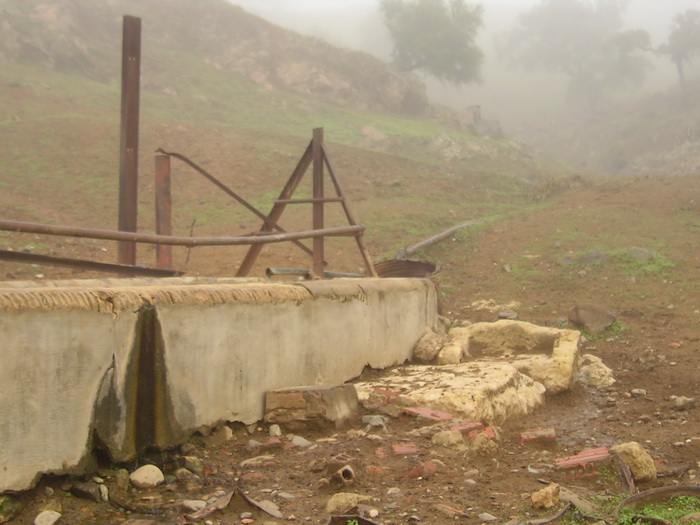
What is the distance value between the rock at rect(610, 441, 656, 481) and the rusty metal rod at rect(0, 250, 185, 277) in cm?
291

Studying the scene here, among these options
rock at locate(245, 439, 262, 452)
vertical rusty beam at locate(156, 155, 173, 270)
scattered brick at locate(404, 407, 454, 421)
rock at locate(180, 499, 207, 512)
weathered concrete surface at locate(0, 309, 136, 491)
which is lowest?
rock at locate(180, 499, 207, 512)

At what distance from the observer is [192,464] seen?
11.0ft

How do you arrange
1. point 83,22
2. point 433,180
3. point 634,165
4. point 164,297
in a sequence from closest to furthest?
1. point 164,297
2. point 433,180
3. point 83,22
4. point 634,165

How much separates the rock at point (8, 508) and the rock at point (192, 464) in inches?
30.7

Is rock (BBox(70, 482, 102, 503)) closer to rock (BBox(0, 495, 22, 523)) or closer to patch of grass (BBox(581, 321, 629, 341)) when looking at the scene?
rock (BBox(0, 495, 22, 523))

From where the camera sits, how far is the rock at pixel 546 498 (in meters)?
3.07

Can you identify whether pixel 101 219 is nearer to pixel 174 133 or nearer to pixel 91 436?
pixel 174 133

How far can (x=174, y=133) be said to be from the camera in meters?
19.0

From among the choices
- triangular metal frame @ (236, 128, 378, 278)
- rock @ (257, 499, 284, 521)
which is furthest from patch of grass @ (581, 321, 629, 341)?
rock @ (257, 499, 284, 521)

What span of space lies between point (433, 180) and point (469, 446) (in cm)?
1547

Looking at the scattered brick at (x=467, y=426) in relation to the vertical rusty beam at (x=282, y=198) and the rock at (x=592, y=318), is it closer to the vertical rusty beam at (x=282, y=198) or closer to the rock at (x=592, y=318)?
the vertical rusty beam at (x=282, y=198)

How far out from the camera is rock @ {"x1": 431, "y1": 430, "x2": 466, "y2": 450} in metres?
3.81

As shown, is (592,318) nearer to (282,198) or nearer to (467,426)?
(282,198)

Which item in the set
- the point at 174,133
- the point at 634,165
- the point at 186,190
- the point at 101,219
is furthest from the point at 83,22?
the point at 634,165
